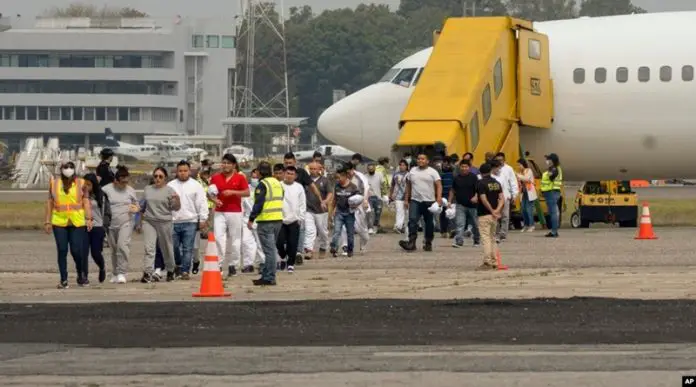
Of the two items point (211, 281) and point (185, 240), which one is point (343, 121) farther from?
point (211, 281)

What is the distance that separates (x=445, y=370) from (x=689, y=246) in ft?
59.3

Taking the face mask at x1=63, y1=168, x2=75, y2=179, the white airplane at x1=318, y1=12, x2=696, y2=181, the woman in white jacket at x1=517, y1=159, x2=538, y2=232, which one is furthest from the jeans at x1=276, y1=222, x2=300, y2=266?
the white airplane at x1=318, y1=12, x2=696, y2=181

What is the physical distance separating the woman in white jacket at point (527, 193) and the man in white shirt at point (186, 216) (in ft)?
43.0

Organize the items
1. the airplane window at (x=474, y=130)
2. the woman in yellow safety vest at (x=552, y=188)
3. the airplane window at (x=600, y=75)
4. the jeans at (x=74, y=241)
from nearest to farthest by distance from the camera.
Answer: the jeans at (x=74, y=241), the woman in yellow safety vest at (x=552, y=188), the airplane window at (x=474, y=130), the airplane window at (x=600, y=75)

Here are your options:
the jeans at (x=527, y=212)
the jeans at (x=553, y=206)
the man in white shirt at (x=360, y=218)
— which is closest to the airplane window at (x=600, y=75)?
the jeans at (x=527, y=212)

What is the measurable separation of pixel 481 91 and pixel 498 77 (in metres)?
1.01

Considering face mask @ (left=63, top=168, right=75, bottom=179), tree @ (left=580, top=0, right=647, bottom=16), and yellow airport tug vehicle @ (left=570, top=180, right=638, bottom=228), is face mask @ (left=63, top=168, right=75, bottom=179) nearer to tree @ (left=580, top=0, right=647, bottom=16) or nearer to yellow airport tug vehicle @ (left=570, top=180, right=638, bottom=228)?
yellow airport tug vehicle @ (left=570, top=180, right=638, bottom=228)

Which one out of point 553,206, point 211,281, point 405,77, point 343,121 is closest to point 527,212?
point 553,206

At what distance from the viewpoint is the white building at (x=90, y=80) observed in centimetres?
16250

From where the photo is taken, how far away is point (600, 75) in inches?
1560

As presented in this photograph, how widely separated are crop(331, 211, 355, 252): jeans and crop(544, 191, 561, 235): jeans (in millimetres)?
6374

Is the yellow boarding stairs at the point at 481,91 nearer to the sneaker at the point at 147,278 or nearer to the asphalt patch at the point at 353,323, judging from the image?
the sneaker at the point at 147,278

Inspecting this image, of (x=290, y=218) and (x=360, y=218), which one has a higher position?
(x=290, y=218)

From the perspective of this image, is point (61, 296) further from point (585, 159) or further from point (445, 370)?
point (585, 159)
